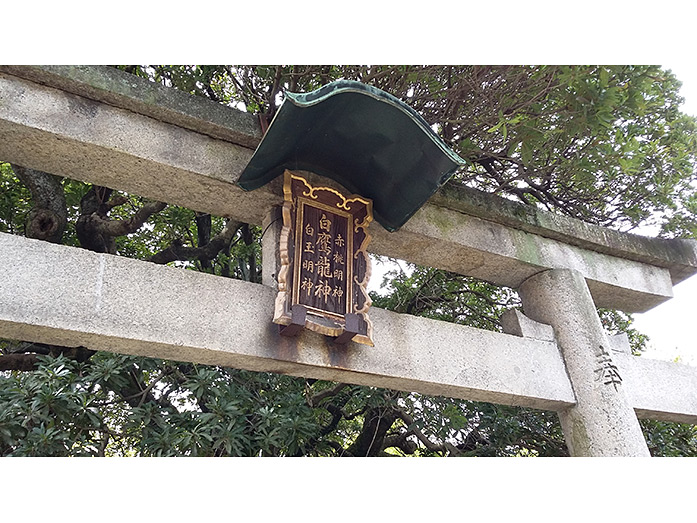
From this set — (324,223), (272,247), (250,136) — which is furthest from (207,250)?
(324,223)

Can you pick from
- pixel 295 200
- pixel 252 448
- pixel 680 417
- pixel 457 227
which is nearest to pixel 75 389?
pixel 252 448

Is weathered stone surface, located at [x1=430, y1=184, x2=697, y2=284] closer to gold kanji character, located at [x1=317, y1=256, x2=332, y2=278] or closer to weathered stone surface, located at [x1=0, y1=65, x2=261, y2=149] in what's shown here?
gold kanji character, located at [x1=317, y1=256, x2=332, y2=278]

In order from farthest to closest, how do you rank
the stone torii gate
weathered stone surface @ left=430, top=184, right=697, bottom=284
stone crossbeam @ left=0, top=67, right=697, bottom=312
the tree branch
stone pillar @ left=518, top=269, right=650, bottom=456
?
the tree branch
weathered stone surface @ left=430, top=184, right=697, bottom=284
stone pillar @ left=518, top=269, right=650, bottom=456
stone crossbeam @ left=0, top=67, right=697, bottom=312
the stone torii gate

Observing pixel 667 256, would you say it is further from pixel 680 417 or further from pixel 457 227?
pixel 457 227

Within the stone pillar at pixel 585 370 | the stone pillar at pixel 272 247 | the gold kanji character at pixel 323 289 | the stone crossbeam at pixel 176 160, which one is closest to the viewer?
the stone crossbeam at pixel 176 160

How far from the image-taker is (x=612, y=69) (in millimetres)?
3225

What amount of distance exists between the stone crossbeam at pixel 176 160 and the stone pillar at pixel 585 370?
20 centimetres

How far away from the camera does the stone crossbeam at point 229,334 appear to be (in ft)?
8.27

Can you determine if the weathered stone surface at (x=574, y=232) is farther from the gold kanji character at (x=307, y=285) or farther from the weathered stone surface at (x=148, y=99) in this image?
the weathered stone surface at (x=148, y=99)

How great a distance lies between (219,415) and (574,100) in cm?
327

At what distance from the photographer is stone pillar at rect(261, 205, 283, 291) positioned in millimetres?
3133

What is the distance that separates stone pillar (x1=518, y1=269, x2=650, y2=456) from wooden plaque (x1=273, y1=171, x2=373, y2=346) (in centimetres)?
170

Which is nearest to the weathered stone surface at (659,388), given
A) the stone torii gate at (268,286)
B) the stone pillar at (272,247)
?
the stone torii gate at (268,286)

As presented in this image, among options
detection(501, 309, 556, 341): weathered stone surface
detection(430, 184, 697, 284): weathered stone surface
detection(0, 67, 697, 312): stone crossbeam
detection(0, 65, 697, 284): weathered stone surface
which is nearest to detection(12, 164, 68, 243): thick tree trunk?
detection(0, 67, 697, 312): stone crossbeam
